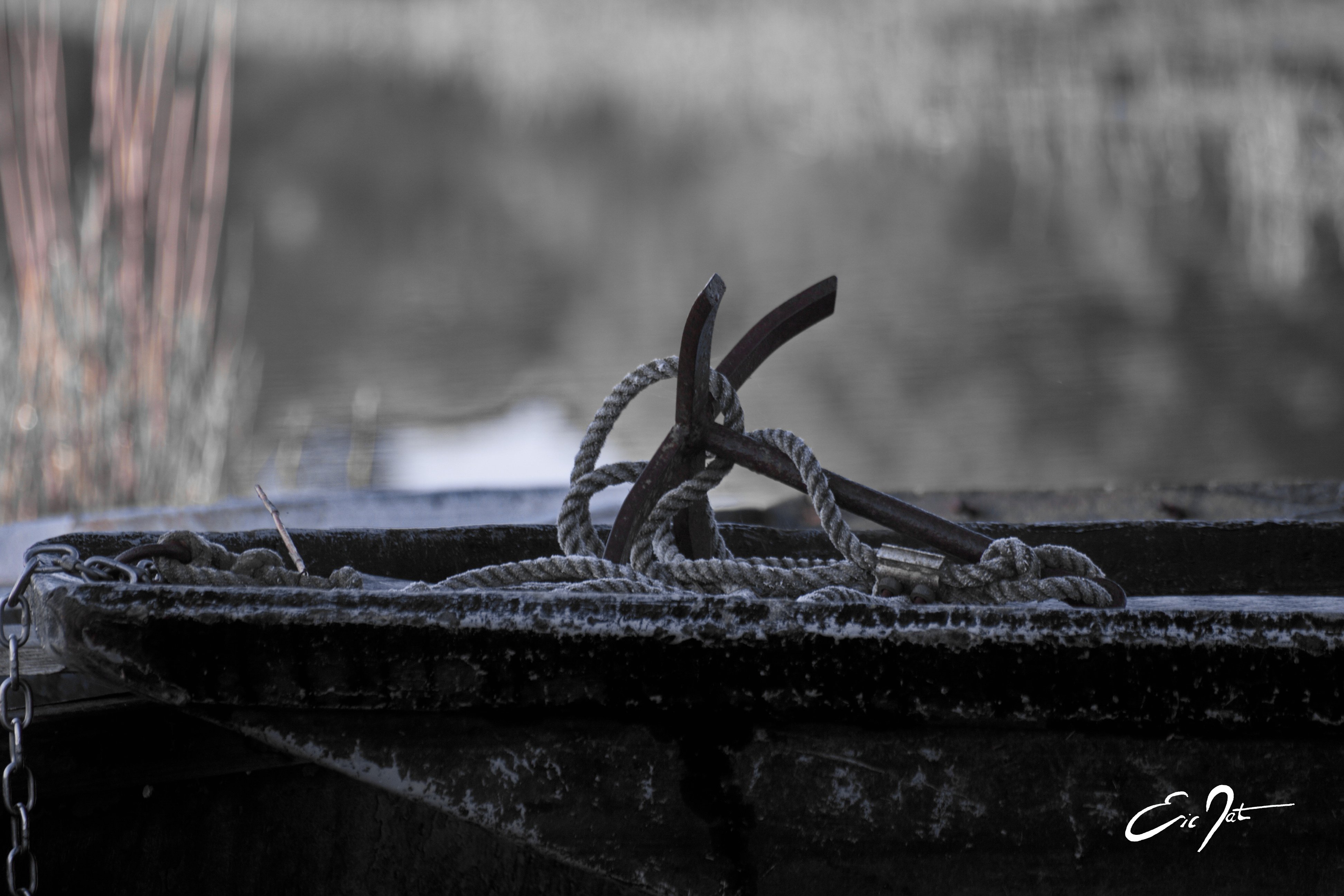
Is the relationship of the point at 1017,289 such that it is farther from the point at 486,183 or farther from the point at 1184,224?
the point at 486,183

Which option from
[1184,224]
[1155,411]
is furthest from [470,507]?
[1184,224]

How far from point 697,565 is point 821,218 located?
5310 millimetres

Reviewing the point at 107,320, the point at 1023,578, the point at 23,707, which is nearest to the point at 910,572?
the point at 1023,578

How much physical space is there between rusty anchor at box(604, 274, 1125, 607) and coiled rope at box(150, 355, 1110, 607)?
1 centimetres

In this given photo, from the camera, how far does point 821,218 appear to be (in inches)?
242

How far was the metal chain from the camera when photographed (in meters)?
0.88

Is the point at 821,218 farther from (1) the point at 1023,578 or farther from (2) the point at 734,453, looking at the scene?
(1) the point at 1023,578

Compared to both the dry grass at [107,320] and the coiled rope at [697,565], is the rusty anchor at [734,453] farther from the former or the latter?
the dry grass at [107,320]

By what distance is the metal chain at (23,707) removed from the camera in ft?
2.89

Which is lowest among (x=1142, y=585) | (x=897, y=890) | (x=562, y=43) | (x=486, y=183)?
(x=897, y=890)

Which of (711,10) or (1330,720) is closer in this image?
(1330,720)

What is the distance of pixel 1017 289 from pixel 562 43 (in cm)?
258

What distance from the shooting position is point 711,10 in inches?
243
